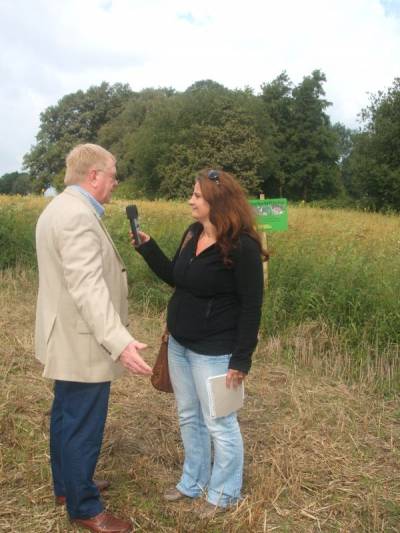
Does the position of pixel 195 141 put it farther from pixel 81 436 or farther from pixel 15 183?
pixel 81 436

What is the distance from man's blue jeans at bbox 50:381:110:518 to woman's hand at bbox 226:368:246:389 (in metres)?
0.58

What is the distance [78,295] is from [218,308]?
2.37ft

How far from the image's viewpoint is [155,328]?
6492mm

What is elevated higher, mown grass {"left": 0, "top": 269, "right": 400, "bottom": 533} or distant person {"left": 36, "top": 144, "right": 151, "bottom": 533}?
distant person {"left": 36, "top": 144, "right": 151, "bottom": 533}

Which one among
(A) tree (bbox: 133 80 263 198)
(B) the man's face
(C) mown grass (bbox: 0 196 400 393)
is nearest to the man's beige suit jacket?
(B) the man's face

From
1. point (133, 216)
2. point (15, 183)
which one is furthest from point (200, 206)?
point (15, 183)

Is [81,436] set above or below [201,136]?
below

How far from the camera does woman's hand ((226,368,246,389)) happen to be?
8.59ft

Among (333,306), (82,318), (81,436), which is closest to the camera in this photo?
(82,318)

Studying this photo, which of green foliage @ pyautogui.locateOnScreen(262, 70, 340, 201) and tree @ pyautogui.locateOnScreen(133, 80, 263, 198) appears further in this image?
green foliage @ pyautogui.locateOnScreen(262, 70, 340, 201)

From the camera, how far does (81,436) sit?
2457mm

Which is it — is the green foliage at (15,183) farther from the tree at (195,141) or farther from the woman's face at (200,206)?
the woman's face at (200,206)

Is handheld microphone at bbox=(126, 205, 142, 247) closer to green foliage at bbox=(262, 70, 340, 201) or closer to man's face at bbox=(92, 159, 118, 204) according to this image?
man's face at bbox=(92, 159, 118, 204)

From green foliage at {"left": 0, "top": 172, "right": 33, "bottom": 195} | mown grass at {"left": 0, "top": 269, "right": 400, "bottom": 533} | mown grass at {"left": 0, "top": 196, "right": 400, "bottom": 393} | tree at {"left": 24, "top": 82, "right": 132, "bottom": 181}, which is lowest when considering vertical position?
mown grass at {"left": 0, "top": 269, "right": 400, "bottom": 533}
